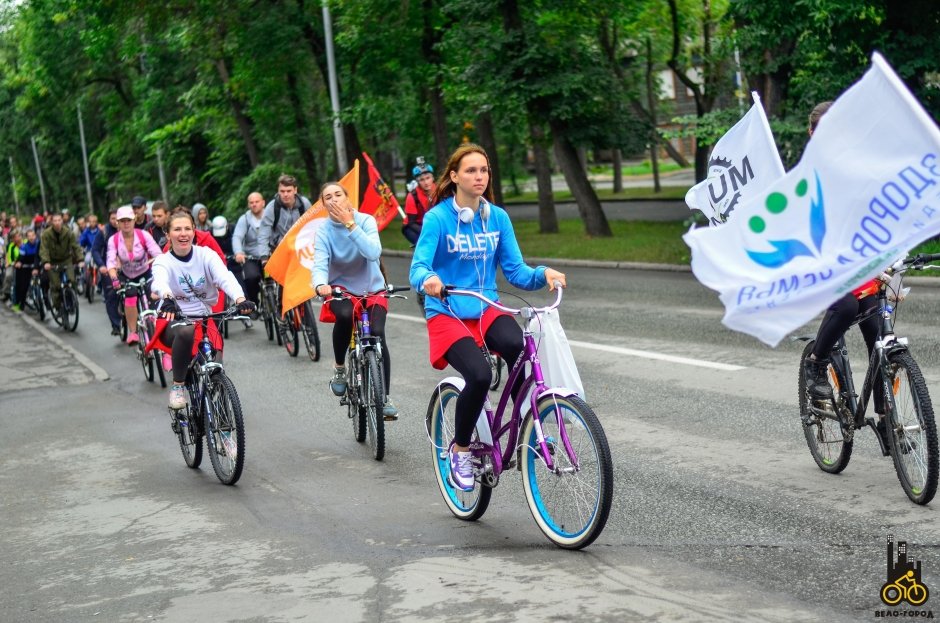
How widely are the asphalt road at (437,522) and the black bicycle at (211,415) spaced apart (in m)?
0.15

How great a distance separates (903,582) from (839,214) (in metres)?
1.44

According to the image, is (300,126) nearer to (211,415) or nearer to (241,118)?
(241,118)

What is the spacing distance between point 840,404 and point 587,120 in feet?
69.8

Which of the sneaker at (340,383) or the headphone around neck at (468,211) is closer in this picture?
the headphone around neck at (468,211)

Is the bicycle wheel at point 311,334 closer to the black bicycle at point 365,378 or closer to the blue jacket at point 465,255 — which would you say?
the black bicycle at point 365,378

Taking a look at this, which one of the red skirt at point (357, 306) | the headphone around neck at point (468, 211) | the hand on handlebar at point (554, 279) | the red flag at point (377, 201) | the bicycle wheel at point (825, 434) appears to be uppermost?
the red flag at point (377, 201)

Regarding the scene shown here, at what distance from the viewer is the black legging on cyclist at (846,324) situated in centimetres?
662

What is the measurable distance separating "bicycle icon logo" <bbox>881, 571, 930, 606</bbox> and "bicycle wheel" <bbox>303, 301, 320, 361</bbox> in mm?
9675

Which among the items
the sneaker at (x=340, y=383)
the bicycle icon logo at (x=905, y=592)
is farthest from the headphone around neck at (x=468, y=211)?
the sneaker at (x=340, y=383)

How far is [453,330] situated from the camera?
654 cm

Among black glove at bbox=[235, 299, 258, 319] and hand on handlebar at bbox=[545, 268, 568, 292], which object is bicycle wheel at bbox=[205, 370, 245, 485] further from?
hand on handlebar at bbox=[545, 268, 568, 292]

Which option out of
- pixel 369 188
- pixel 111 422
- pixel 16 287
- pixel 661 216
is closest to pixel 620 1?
pixel 661 216

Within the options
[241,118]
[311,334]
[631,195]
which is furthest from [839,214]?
[631,195]

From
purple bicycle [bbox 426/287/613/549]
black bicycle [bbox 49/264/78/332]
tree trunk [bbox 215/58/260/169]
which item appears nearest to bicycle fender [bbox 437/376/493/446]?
purple bicycle [bbox 426/287/613/549]
